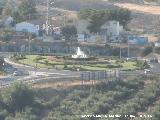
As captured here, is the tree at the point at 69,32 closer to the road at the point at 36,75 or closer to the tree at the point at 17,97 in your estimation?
the road at the point at 36,75

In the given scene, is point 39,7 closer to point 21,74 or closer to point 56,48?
point 56,48

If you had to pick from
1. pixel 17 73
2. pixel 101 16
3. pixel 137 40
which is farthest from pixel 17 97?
pixel 101 16

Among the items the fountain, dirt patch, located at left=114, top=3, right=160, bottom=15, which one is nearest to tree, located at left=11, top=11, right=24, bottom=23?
the fountain

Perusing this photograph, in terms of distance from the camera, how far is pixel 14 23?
94.4 m

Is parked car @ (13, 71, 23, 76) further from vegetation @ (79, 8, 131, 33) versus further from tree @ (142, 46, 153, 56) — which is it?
vegetation @ (79, 8, 131, 33)

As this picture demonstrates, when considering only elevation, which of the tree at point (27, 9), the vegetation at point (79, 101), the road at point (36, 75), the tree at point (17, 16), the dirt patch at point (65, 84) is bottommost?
the vegetation at point (79, 101)

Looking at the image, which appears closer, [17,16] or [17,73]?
[17,73]

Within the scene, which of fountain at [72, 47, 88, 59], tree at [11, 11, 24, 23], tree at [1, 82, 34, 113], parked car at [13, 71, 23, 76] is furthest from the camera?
tree at [11, 11, 24, 23]

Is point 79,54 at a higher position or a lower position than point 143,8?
lower

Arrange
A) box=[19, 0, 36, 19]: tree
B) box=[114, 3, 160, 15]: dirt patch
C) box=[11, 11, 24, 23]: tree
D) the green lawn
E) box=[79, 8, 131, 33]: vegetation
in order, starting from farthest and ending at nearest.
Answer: box=[114, 3, 160, 15]: dirt patch
box=[19, 0, 36, 19]: tree
box=[11, 11, 24, 23]: tree
box=[79, 8, 131, 33]: vegetation
the green lawn

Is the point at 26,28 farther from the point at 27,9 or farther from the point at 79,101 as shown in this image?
the point at 79,101

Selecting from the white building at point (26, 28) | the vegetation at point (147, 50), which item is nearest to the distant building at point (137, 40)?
the vegetation at point (147, 50)

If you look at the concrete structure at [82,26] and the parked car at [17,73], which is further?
the concrete structure at [82,26]

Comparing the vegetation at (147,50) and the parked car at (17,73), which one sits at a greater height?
the vegetation at (147,50)
